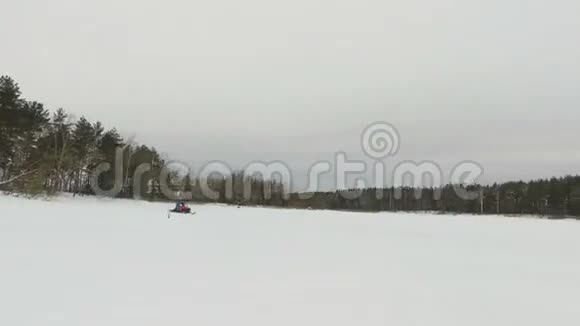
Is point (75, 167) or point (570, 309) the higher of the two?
point (75, 167)

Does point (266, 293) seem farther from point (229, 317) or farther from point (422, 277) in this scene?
point (422, 277)

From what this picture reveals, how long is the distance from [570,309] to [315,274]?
368 centimetres

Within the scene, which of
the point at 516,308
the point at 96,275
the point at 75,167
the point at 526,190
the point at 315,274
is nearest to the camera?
the point at 516,308

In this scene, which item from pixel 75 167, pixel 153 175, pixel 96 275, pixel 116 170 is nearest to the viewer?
pixel 96 275

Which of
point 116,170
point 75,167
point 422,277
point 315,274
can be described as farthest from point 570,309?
point 116,170

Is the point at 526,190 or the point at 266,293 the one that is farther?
the point at 526,190

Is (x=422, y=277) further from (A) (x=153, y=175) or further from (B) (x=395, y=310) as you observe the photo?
(A) (x=153, y=175)

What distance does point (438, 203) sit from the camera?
339 feet

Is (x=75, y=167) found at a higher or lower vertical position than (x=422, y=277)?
higher

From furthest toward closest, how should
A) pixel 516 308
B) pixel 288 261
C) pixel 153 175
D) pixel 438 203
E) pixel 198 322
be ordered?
pixel 438 203 → pixel 153 175 → pixel 288 261 → pixel 516 308 → pixel 198 322

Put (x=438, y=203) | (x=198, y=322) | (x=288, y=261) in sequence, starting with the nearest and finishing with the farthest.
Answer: (x=198, y=322)
(x=288, y=261)
(x=438, y=203)

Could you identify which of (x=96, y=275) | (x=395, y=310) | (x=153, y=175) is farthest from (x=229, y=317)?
(x=153, y=175)

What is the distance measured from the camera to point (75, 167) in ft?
142

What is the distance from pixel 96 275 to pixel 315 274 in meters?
3.45
